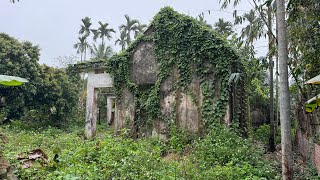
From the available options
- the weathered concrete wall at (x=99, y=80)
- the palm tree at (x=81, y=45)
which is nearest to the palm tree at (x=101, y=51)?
the palm tree at (x=81, y=45)

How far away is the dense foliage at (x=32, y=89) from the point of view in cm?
1675

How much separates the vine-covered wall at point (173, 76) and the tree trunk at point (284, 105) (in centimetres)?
461

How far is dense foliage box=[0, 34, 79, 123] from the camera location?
1675 centimetres

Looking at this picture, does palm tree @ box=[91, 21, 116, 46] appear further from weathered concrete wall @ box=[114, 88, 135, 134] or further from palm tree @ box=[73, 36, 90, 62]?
weathered concrete wall @ box=[114, 88, 135, 134]

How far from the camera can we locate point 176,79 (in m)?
10.8

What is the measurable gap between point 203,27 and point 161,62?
1.98m

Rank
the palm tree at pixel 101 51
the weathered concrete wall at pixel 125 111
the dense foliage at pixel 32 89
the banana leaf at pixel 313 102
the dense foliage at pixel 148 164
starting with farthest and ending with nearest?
the palm tree at pixel 101 51 → the dense foliage at pixel 32 89 → the weathered concrete wall at pixel 125 111 → the dense foliage at pixel 148 164 → the banana leaf at pixel 313 102

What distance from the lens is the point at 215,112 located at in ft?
32.6

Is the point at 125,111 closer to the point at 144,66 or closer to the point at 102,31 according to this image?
the point at 144,66

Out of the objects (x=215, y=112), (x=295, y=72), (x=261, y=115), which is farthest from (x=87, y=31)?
(x=295, y=72)

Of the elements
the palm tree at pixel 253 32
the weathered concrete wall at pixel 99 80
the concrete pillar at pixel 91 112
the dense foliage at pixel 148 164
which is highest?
the palm tree at pixel 253 32

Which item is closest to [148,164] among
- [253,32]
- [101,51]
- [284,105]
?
[284,105]

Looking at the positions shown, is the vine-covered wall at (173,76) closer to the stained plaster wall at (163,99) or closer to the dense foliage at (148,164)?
the stained plaster wall at (163,99)

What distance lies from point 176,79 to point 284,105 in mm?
5934
